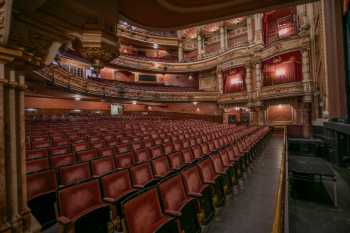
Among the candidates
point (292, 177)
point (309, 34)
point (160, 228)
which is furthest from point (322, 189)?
point (309, 34)

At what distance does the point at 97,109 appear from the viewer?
36.7 feet

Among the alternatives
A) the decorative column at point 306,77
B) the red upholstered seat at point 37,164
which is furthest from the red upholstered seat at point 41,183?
the decorative column at point 306,77

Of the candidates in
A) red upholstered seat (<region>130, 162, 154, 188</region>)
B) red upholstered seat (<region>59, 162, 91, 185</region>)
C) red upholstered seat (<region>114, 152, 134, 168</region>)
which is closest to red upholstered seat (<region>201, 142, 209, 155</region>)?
red upholstered seat (<region>114, 152, 134, 168</region>)

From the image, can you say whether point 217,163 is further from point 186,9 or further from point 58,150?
point 58,150

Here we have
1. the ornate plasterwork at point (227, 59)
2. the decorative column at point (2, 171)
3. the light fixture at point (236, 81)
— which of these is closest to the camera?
the decorative column at point (2, 171)

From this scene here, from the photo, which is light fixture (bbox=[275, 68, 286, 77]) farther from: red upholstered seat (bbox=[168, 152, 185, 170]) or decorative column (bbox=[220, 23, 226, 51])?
red upholstered seat (bbox=[168, 152, 185, 170])

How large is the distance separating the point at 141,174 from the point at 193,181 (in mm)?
529

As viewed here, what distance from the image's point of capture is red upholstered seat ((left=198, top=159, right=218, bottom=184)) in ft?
6.45

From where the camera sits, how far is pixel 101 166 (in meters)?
2.16

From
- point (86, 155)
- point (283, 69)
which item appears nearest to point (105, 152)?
point (86, 155)

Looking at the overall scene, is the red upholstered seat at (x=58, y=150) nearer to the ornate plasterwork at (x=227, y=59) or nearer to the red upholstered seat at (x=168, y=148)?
the red upholstered seat at (x=168, y=148)

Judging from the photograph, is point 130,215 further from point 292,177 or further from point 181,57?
point 181,57

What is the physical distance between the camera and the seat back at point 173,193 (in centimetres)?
142

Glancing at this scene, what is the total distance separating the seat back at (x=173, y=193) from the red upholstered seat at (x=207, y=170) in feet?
1.19
